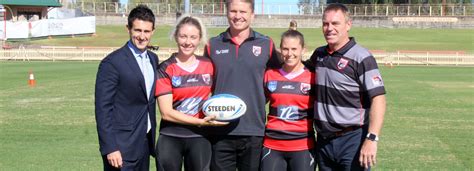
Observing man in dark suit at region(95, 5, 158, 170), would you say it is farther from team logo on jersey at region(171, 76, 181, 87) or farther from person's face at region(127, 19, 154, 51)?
team logo on jersey at region(171, 76, 181, 87)

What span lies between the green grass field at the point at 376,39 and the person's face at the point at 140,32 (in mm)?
44735

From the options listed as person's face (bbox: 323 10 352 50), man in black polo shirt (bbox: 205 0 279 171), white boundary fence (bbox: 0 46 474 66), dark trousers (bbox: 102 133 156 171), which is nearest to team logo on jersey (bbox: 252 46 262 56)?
man in black polo shirt (bbox: 205 0 279 171)

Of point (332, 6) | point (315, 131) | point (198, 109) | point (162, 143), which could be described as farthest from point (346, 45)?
point (162, 143)

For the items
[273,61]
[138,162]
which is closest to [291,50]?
[273,61]

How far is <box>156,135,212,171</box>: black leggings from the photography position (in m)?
5.52

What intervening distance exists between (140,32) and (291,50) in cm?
135

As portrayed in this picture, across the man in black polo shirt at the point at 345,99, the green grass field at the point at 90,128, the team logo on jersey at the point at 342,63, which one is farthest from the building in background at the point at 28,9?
the team logo on jersey at the point at 342,63

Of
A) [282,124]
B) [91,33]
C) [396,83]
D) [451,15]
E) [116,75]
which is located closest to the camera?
[116,75]

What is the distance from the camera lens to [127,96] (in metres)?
5.28

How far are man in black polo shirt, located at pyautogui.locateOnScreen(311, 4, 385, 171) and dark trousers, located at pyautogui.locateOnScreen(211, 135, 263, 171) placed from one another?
606 millimetres

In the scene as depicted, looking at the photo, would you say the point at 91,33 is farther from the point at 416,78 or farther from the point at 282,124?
the point at 282,124

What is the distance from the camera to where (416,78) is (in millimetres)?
25797

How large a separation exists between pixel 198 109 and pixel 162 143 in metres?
0.46

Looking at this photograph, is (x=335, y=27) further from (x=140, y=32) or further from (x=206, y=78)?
(x=140, y=32)
